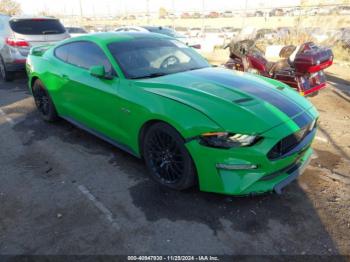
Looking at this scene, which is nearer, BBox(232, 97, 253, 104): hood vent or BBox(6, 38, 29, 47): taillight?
BBox(232, 97, 253, 104): hood vent

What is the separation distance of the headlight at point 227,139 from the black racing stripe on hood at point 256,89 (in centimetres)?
63

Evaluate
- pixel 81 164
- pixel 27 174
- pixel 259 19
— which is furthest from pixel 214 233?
pixel 259 19

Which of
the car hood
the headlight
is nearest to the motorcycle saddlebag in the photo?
the car hood

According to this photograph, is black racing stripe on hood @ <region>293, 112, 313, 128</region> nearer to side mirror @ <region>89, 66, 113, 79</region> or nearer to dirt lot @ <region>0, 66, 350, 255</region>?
dirt lot @ <region>0, 66, 350, 255</region>

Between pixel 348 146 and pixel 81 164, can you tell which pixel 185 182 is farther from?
pixel 348 146

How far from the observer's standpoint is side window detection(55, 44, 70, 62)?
4936 millimetres

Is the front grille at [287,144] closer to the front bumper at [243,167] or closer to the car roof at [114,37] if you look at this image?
the front bumper at [243,167]

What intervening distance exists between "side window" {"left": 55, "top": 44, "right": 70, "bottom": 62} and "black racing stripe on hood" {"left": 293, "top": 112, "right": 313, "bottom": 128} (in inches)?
137

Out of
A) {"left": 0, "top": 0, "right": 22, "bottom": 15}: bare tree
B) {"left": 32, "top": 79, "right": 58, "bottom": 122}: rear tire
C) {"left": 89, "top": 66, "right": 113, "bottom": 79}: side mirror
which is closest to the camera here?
{"left": 89, "top": 66, "right": 113, "bottom": 79}: side mirror

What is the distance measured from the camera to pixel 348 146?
15.2 ft

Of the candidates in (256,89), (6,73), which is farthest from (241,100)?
(6,73)

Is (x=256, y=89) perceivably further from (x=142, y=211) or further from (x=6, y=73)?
(x=6, y=73)

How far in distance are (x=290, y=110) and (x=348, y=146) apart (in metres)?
1.88

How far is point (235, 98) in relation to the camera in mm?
3303
